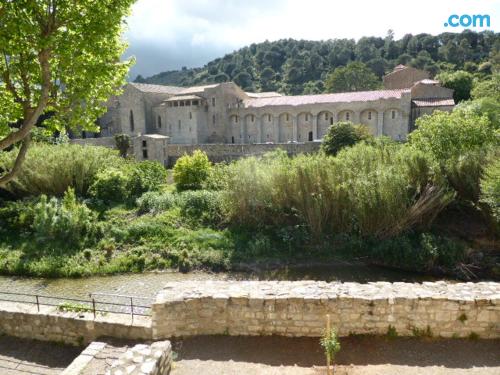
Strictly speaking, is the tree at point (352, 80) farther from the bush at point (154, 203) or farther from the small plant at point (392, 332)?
the small plant at point (392, 332)

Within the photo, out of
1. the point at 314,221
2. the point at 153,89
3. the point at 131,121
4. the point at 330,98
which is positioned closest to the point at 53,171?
the point at 314,221

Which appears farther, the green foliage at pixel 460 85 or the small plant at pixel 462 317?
the green foliage at pixel 460 85

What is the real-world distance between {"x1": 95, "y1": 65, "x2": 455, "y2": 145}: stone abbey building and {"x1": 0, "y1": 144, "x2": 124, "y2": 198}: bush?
18385 millimetres

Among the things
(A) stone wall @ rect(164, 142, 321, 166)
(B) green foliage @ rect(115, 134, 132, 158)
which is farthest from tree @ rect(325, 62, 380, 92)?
(B) green foliage @ rect(115, 134, 132, 158)

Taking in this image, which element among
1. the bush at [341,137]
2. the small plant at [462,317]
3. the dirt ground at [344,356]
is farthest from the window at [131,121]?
the small plant at [462,317]

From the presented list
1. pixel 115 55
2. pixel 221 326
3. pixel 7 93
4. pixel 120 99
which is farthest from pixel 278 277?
pixel 120 99

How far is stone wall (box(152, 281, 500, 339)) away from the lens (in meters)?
7.57

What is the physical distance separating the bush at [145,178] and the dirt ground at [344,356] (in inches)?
661

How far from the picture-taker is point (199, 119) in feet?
140

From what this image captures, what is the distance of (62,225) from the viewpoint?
17.7 meters

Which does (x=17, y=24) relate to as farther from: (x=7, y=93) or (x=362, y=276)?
(x=362, y=276)

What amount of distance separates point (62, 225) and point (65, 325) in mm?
10032

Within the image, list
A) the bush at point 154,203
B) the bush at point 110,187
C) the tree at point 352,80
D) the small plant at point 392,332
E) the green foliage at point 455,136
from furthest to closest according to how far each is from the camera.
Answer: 1. the tree at point 352,80
2. the bush at point 110,187
3. the bush at point 154,203
4. the green foliage at point 455,136
5. the small plant at point 392,332

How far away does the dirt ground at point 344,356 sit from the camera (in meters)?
6.91
